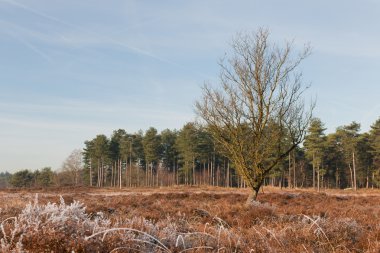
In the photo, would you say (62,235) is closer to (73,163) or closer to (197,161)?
(197,161)

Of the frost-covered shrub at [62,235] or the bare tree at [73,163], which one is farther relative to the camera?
the bare tree at [73,163]

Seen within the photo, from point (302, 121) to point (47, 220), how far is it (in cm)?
1456

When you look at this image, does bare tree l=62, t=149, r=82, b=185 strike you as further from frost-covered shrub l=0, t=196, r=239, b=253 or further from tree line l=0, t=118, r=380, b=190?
frost-covered shrub l=0, t=196, r=239, b=253

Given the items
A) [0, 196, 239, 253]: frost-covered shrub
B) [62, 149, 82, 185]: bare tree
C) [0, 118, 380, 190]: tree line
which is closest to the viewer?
[0, 196, 239, 253]: frost-covered shrub

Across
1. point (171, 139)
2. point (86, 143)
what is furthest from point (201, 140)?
point (86, 143)

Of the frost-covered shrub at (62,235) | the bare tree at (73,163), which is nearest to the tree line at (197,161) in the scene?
the bare tree at (73,163)

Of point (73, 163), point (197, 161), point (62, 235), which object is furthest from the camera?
point (73, 163)

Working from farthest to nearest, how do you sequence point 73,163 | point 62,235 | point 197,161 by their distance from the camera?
point 73,163
point 197,161
point 62,235

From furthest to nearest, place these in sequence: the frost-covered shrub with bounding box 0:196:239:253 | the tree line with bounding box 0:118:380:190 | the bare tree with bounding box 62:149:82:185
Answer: the bare tree with bounding box 62:149:82:185
the tree line with bounding box 0:118:380:190
the frost-covered shrub with bounding box 0:196:239:253

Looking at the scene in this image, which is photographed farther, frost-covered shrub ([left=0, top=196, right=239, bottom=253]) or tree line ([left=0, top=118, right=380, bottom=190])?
tree line ([left=0, top=118, right=380, bottom=190])

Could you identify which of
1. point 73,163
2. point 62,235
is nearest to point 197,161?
point 73,163

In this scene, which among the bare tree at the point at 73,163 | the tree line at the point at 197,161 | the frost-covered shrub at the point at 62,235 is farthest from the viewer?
the bare tree at the point at 73,163

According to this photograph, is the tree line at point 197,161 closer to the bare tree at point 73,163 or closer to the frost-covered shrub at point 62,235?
the bare tree at point 73,163

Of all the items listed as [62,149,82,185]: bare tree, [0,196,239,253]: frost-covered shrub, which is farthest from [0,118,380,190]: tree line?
[0,196,239,253]: frost-covered shrub
